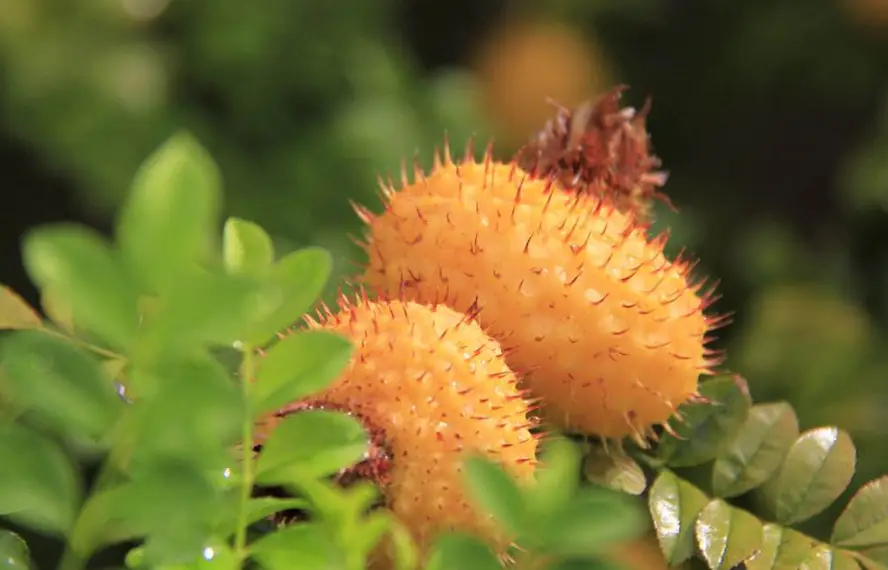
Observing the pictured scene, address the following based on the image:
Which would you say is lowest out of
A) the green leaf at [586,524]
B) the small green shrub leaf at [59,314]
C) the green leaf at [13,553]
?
the green leaf at [586,524]

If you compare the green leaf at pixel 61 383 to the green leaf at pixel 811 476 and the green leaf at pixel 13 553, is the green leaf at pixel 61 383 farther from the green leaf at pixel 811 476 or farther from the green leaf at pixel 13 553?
the green leaf at pixel 811 476

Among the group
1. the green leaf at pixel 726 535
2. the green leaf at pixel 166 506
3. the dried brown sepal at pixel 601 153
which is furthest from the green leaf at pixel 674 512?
the green leaf at pixel 166 506

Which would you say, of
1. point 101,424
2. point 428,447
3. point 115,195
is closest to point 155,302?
point 101,424

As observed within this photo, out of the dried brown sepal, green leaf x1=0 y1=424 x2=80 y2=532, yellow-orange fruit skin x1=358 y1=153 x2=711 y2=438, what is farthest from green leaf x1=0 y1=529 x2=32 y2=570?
the dried brown sepal

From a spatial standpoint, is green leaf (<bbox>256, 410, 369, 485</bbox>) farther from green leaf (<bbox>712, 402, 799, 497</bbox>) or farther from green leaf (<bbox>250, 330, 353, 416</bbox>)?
green leaf (<bbox>712, 402, 799, 497</bbox>)

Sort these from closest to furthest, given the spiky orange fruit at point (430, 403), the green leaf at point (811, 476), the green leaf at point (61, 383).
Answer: the green leaf at point (61, 383) < the spiky orange fruit at point (430, 403) < the green leaf at point (811, 476)

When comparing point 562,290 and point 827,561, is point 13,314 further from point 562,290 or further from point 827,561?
point 827,561
